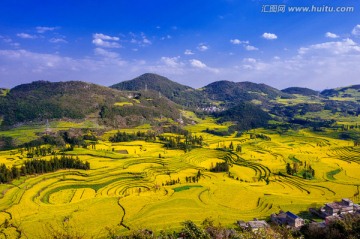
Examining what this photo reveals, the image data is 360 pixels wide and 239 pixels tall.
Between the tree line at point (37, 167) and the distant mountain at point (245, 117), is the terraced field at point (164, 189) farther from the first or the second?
the distant mountain at point (245, 117)

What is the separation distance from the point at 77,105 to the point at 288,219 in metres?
111

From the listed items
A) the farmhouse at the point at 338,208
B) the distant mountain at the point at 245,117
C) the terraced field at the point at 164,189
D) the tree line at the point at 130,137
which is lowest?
the terraced field at the point at 164,189

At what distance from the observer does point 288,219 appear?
33.8 metres

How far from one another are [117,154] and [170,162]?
15047 mm

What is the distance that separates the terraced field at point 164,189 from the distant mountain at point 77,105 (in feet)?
142

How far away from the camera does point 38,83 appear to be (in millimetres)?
166125

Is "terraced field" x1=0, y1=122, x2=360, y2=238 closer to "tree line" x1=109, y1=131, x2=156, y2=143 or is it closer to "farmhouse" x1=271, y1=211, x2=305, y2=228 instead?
"farmhouse" x1=271, y1=211, x2=305, y2=228

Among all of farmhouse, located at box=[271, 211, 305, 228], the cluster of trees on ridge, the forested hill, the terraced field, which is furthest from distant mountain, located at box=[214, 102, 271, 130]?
the cluster of trees on ridge

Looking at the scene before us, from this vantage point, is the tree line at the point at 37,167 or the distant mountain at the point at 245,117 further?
the distant mountain at the point at 245,117

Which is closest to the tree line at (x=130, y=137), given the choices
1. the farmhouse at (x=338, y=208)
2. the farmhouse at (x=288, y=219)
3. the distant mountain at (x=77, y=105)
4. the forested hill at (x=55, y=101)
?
the distant mountain at (x=77, y=105)

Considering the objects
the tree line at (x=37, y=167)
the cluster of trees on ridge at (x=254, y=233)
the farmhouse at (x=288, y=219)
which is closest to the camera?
the cluster of trees on ridge at (x=254, y=233)

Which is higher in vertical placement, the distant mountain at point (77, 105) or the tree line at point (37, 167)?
the distant mountain at point (77, 105)

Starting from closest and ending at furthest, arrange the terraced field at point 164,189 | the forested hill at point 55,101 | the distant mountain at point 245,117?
the terraced field at point 164,189 < the forested hill at point 55,101 < the distant mountain at point 245,117

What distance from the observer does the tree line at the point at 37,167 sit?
52534mm
